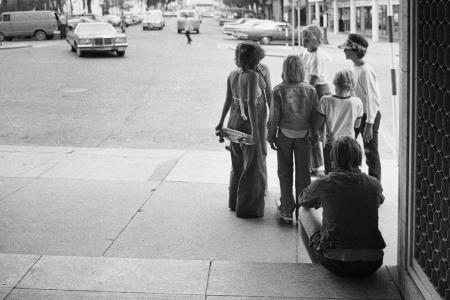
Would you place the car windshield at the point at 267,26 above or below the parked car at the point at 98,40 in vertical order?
above

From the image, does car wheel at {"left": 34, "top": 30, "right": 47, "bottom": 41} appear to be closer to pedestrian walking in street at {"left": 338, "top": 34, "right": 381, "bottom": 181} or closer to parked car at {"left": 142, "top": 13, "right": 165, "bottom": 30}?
parked car at {"left": 142, "top": 13, "right": 165, "bottom": 30}

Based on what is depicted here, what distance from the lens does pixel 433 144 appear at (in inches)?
173

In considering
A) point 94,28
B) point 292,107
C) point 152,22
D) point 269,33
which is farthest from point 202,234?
point 152,22

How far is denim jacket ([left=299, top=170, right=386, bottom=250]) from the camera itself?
16.6 feet

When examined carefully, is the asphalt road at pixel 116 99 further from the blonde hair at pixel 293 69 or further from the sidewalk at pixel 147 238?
the blonde hair at pixel 293 69

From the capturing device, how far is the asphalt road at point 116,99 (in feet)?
41.8

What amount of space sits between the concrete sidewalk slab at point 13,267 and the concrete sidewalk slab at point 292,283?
4.76ft

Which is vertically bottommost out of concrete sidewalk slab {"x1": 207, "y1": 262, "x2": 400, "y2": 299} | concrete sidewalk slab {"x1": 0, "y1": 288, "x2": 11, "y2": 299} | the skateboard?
concrete sidewalk slab {"x1": 207, "y1": 262, "x2": 400, "y2": 299}

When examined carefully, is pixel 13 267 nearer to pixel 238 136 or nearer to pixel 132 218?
pixel 132 218

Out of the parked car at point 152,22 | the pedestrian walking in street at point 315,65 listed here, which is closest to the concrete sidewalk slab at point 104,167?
the pedestrian walking in street at point 315,65

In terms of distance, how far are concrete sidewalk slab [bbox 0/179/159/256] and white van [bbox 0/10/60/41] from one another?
34577 millimetres

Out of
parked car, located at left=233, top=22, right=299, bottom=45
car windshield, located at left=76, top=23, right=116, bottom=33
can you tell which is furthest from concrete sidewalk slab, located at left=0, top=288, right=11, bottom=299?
parked car, located at left=233, top=22, right=299, bottom=45

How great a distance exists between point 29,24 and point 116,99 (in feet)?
87.8

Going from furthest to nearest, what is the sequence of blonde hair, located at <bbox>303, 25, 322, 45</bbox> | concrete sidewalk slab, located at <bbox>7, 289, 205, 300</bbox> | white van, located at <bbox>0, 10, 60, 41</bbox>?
white van, located at <bbox>0, 10, 60, 41</bbox> → blonde hair, located at <bbox>303, 25, 322, 45</bbox> → concrete sidewalk slab, located at <bbox>7, 289, 205, 300</bbox>
